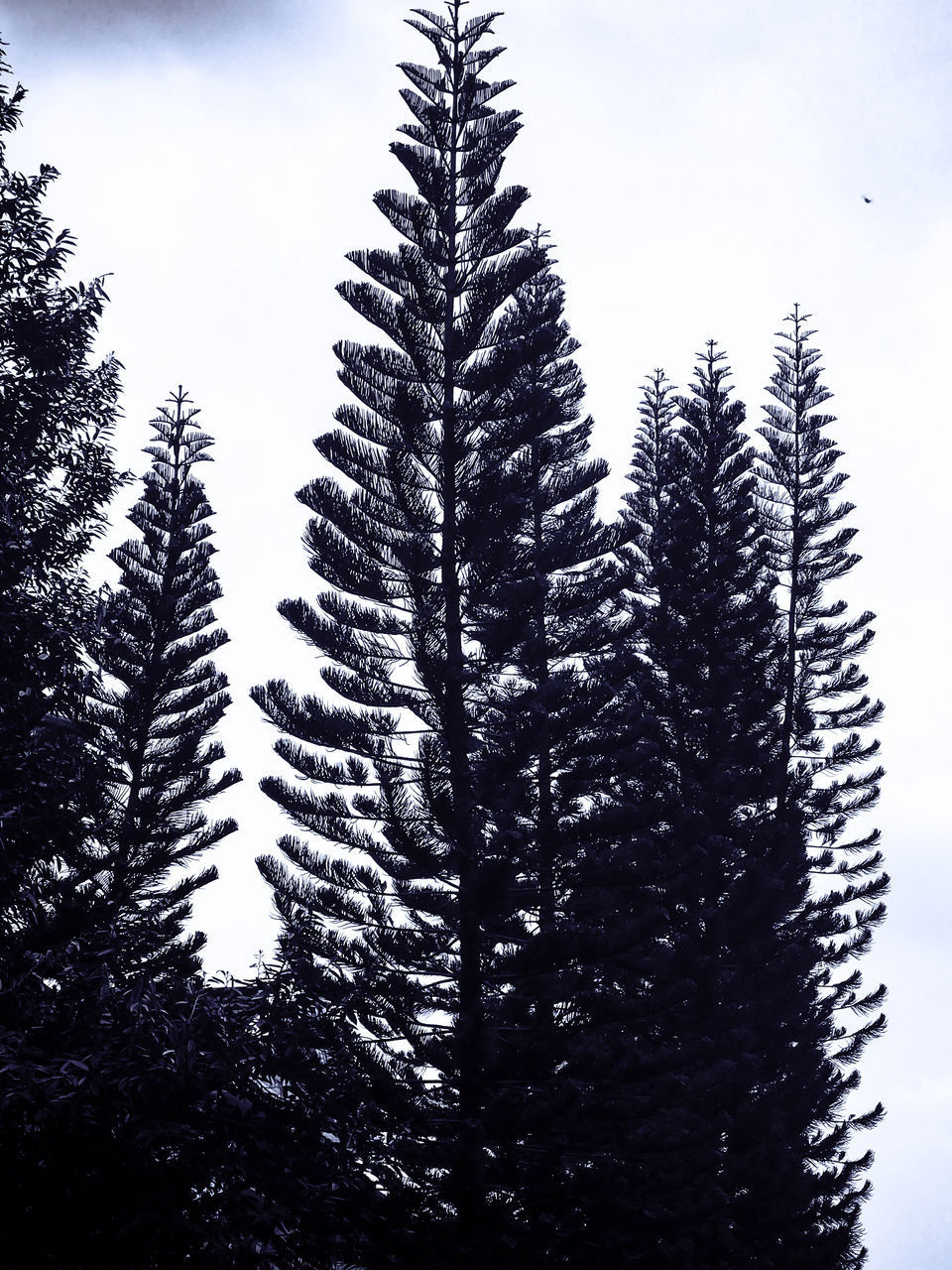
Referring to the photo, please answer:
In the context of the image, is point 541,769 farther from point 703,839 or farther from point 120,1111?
point 120,1111

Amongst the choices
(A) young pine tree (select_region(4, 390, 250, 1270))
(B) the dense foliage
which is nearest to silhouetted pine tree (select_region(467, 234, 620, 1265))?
(B) the dense foliage

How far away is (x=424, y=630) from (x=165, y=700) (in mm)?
6023

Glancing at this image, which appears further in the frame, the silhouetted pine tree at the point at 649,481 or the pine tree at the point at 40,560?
the silhouetted pine tree at the point at 649,481

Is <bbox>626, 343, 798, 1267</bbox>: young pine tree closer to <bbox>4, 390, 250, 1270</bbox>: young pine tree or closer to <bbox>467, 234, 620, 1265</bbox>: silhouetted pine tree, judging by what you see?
<bbox>467, 234, 620, 1265</bbox>: silhouetted pine tree

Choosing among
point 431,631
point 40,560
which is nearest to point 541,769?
point 431,631

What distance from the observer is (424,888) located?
1167 cm

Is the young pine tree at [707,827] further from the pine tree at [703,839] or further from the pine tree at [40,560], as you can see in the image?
the pine tree at [40,560]

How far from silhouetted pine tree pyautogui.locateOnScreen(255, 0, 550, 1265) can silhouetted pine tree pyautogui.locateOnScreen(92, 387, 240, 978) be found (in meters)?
3.91

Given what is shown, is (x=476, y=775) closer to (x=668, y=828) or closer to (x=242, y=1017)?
(x=242, y=1017)

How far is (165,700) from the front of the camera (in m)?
17.3

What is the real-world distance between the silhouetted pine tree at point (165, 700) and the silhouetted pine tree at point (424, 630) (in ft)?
12.8

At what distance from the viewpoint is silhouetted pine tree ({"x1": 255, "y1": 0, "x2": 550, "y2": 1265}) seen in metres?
11.1

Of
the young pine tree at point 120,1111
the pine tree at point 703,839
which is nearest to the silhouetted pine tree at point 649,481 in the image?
the pine tree at point 703,839

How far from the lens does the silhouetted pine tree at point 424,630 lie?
1107 centimetres
